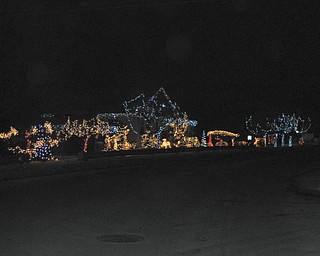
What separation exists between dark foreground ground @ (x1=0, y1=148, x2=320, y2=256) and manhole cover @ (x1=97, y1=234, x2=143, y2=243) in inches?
6.1

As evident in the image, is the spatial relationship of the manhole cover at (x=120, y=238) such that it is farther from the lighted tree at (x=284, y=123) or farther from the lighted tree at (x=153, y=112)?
the lighted tree at (x=284, y=123)

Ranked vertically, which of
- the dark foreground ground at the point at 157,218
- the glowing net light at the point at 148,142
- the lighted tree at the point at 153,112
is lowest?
the dark foreground ground at the point at 157,218

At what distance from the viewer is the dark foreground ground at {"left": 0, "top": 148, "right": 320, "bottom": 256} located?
9.87 metres

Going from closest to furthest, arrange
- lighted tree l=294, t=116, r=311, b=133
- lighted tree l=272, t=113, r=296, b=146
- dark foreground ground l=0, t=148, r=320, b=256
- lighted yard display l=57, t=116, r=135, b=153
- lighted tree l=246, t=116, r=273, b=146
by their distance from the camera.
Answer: dark foreground ground l=0, t=148, r=320, b=256 < lighted yard display l=57, t=116, r=135, b=153 < lighted tree l=246, t=116, r=273, b=146 < lighted tree l=272, t=113, r=296, b=146 < lighted tree l=294, t=116, r=311, b=133

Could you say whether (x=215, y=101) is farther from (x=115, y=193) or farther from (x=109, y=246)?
(x=109, y=246)

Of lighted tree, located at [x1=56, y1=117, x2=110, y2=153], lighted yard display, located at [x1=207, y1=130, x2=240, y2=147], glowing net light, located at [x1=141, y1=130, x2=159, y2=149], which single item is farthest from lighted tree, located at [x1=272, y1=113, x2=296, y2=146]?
lighted tree, located at [x1=56, y1=117, x2=110, y2=153]

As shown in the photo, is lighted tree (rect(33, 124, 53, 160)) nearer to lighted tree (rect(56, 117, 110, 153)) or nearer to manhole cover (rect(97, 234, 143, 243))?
lighted tree (rect(56, 117, 110, 153))

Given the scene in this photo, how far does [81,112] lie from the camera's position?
5384 cm

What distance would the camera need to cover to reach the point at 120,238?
35.2 ft

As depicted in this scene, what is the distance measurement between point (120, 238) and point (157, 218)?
262 centimetres

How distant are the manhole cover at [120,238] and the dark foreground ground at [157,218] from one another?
15 cm

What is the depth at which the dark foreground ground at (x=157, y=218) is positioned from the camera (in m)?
9.87

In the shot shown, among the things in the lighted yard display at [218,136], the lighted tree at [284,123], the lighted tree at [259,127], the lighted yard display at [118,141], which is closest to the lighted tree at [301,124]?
the lighted tree at [284,123]

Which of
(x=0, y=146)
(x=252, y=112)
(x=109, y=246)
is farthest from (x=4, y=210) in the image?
(x=252, y=112)
